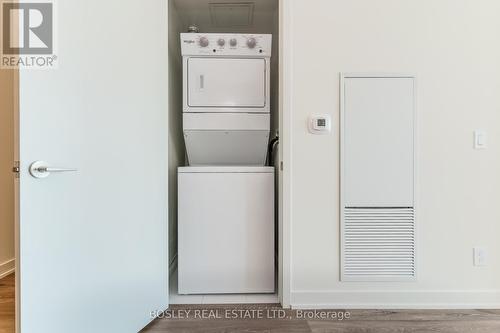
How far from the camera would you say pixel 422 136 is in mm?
1855

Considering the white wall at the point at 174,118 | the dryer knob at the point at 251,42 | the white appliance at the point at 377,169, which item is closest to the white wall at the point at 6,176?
the white wall at the point at 174,118

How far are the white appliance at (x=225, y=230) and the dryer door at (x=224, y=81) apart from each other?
473 millimetres

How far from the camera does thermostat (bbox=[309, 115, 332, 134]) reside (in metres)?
1.83

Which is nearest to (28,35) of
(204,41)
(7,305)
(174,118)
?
(204,41)

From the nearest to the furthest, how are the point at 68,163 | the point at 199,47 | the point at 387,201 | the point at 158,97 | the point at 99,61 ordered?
the point at 68,163
the point at 99,61
the point at 158,97
the point at 387,201
the point at 199,47

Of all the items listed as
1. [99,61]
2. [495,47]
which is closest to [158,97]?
[99,61]

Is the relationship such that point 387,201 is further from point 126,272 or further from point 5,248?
point 5,248

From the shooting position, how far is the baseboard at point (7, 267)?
7.33ft

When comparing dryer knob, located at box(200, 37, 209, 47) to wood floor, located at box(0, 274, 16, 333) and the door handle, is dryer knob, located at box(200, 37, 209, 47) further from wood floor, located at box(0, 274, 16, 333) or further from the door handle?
wood floor, located at box(0, 274, 16, 333)

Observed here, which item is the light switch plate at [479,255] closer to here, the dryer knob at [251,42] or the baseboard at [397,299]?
the baseboard at [397,299]

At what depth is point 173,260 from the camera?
2.40 metres

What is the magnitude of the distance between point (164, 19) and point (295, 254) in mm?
1631

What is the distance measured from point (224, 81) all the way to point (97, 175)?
110 cm

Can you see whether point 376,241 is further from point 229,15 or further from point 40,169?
point 229,15
